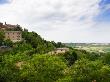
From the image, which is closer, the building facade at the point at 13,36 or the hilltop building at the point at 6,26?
the building facade at the point at 13,36

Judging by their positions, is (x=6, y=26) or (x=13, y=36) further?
(x=6, y=26)

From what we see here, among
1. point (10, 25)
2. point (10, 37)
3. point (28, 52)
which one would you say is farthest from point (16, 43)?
point (10, 25)

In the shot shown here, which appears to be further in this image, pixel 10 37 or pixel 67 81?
pixel 10 37

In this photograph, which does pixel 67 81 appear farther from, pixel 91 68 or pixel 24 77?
pixel 24 77

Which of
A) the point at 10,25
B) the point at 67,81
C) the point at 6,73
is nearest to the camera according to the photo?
the point at 67,81

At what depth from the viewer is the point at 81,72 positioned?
212 ft

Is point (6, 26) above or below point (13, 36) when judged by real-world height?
above

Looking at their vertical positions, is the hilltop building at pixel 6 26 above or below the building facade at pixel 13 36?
above

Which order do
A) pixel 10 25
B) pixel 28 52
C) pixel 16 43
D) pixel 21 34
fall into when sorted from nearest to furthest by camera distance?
pixel 28 52
pixel 16 43
pixel 21 34
pixel 10 25

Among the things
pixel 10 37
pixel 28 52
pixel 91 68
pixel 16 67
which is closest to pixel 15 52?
pixel 28 52

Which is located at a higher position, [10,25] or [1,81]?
[10,25]

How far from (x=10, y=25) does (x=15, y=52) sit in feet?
140

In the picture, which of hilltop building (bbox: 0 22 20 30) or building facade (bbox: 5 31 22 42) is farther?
hilltop building (bbox: 0 22 20 30)

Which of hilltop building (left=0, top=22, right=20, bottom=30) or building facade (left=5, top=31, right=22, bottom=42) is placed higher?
hilltop building (left=0, top=22, right=20, bottom=30)
